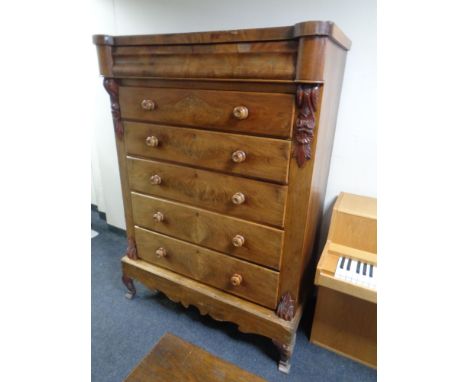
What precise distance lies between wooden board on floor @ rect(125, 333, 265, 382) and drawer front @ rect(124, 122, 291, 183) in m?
0.67

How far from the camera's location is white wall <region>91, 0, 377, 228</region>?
1267mm

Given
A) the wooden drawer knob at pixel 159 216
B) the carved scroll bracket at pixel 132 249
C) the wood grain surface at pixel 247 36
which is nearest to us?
the wood grain surface at pixel 247 36

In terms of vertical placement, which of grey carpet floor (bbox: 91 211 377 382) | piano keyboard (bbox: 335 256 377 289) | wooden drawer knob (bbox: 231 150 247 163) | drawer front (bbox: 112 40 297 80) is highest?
drawer front (bbox: 112 40 297 80)

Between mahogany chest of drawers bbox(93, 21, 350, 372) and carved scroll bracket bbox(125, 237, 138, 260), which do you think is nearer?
mahogany chest of drawers bbox(93, 21, 350, 372)

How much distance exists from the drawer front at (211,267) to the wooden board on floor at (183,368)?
1.30 feet

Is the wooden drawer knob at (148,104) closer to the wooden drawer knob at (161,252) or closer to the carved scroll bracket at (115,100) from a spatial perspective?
the carved scroll bracket at (115,100)

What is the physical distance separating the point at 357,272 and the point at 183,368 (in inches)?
31.7

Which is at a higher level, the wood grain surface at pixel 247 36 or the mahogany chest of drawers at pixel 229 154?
the wood grain surface at pixel 247 36

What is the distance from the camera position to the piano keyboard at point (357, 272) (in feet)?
3.82

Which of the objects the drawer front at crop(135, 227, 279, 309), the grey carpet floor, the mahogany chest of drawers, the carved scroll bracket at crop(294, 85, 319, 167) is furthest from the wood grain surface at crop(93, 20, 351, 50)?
the grey carpet floor

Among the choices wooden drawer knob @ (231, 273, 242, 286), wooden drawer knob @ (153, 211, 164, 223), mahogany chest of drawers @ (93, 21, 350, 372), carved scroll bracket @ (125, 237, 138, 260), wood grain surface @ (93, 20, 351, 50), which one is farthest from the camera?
carved scroll bracket @ (125, 237, 138, 260)

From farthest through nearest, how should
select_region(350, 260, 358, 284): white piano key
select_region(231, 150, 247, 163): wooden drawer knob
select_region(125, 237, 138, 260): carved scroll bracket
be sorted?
select_region(125, 237, 138, 260): carved scroll bracket, select_region(350, 260, 358, 284): white piano key, select_region(231, 150, 247, 163): wooden drawer knob

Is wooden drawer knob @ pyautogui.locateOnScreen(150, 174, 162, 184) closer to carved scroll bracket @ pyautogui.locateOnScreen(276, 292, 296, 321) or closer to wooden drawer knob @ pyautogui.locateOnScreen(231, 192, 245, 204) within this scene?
wooden drawer knob @ pyautogui.locateOnScreen(231, 192, 245, 204)

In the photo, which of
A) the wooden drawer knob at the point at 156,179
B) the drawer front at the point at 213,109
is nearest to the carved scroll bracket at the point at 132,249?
the wooden drawer knob at the point at 156,179
